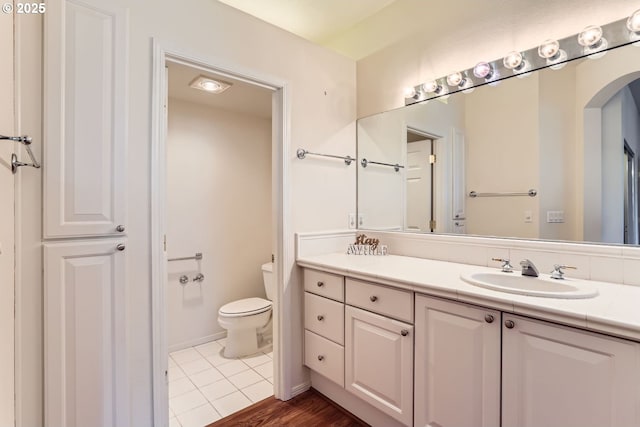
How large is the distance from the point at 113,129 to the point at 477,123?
1938 mm

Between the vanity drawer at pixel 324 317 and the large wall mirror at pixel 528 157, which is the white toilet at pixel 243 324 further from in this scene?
the large wall mirror at pixel 528 157

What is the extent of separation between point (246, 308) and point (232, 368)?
0.45 metres

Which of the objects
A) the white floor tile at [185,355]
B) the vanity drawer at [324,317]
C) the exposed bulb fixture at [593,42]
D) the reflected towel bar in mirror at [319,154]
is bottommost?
the white floor tile at [185,355]

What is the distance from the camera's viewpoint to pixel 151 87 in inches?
Result: 59.3

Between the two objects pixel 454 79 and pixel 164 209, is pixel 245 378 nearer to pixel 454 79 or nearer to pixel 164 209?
pixel 164 209

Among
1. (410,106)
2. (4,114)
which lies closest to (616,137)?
(410,106)

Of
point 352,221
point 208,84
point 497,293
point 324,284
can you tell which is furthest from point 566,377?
point 208,84

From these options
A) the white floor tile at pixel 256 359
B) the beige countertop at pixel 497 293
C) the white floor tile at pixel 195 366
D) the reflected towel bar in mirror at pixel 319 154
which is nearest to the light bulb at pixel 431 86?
the reflected towel bar in mirror at pixel 319 154

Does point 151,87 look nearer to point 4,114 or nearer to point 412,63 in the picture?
point 4,114

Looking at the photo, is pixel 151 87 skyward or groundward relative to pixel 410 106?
groundward

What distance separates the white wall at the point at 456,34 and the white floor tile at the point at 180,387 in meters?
2.32

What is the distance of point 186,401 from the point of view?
6.48ft

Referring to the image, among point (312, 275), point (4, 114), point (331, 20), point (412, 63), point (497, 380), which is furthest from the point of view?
point (331, 20)

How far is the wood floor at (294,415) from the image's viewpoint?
1.77 meters
